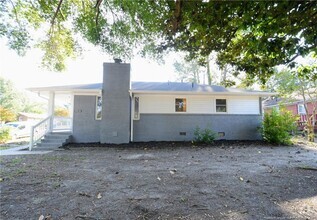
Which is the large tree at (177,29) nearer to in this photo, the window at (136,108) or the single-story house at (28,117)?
the window at (136,108)

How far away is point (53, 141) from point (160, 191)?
27.3ft

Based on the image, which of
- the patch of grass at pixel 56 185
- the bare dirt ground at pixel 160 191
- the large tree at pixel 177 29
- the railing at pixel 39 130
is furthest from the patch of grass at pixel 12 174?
the large tree at pixel 177 29

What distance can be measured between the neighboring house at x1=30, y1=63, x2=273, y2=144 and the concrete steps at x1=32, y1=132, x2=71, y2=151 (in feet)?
1.63

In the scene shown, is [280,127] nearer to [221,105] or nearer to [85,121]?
[221,105]

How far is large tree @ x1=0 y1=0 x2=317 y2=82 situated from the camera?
3881 millimetres

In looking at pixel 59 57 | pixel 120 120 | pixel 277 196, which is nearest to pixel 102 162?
pixel 120 120

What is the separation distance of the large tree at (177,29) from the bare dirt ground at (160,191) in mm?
2773

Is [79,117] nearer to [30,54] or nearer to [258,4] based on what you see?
[30,54]

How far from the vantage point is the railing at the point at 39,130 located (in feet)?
29.2

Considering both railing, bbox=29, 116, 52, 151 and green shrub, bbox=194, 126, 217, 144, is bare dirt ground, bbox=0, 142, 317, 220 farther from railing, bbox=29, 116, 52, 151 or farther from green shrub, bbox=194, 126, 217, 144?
green shrub, bbox=194, 126, 217, 144

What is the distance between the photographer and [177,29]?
5016mm

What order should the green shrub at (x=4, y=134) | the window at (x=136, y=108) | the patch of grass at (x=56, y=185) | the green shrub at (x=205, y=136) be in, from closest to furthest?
the patch of grass at (x=56, y=185) < the green shrub at (x=205, y=136) < the window at (x=136, y=108) < the green shrub at (x=4, y=134)

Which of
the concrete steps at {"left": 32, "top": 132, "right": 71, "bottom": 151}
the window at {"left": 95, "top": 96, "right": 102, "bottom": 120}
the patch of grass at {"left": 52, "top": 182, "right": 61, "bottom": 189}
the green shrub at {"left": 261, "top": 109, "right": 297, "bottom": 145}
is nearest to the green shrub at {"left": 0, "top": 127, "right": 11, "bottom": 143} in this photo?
the concrete steps at {"left": 32, "top": 132, "right": 71, "bottom": 151}

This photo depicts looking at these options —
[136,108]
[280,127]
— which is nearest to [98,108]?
[136,108]
